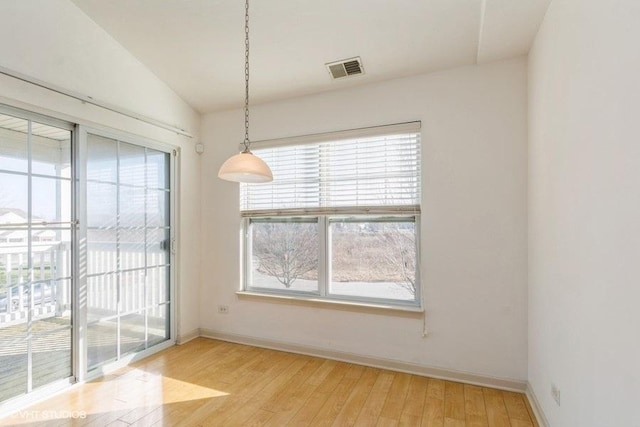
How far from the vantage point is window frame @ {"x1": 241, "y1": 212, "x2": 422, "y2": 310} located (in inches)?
120

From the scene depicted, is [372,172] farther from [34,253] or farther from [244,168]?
[34,253]

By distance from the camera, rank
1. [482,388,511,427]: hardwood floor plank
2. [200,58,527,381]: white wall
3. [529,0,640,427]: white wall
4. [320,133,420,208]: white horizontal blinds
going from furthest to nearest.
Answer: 1. [320,133,420,208]: white horizontal blinds
2. [200,58,527,381]: white wall
3. [482,388,511,427]: hardwood floor plank
4. [529,0,640,427]: white wall

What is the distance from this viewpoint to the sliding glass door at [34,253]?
7.79ft

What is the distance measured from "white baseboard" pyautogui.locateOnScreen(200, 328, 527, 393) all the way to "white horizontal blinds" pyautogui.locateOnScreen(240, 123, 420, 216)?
1.40 meters

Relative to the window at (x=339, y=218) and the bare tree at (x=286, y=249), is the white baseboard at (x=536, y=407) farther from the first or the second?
the bare tree at (x=286, y=249)

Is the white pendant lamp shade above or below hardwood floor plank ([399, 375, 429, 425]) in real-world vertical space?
above

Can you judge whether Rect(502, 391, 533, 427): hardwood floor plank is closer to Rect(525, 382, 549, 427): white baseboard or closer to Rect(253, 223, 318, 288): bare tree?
Rect(525, 382, 549, 427): white baseboard

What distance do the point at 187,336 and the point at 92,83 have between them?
9.09 ft

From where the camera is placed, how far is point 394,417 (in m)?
2.31

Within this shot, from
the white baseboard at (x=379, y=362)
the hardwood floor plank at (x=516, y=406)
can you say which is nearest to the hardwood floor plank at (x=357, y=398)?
the white baseboard at (x=379, y=362)

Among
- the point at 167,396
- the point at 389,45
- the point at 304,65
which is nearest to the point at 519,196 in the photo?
the point at 389,45

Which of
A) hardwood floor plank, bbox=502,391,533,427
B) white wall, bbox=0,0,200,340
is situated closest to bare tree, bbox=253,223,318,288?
white wall, bbox=0,0,200,340

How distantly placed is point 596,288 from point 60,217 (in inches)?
141

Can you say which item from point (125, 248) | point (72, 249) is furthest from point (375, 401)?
point (72, 249)
